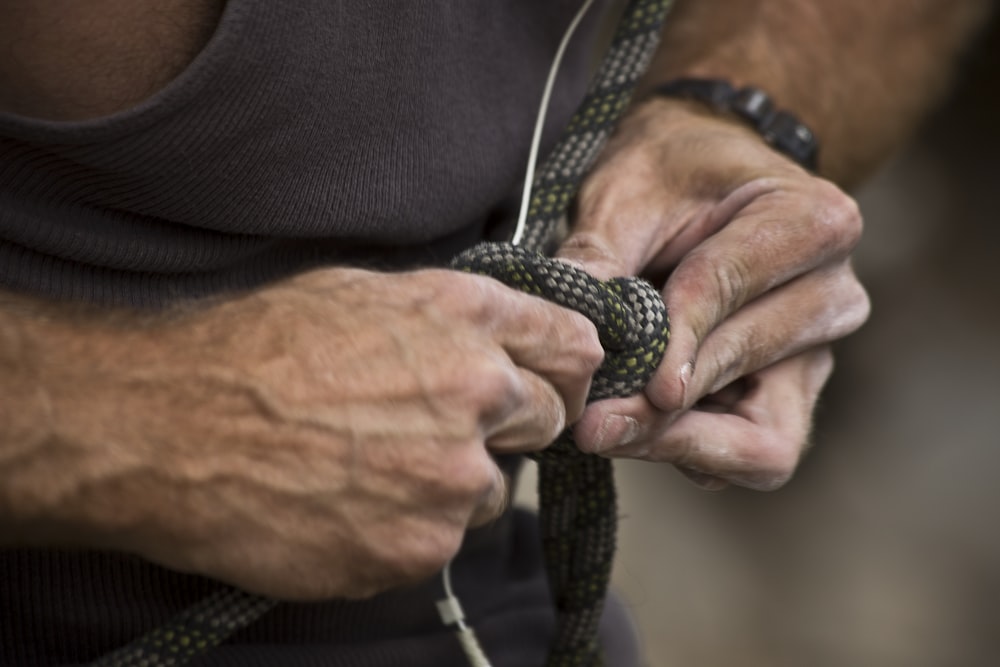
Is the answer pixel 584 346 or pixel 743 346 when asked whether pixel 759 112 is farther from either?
pixel 584 346

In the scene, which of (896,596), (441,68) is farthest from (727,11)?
(896,596)

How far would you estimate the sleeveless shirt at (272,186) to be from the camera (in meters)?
0.55

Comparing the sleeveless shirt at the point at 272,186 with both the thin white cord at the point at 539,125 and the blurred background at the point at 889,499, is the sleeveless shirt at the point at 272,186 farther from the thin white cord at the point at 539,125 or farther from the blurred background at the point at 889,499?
the blurred background at the point at 889,499

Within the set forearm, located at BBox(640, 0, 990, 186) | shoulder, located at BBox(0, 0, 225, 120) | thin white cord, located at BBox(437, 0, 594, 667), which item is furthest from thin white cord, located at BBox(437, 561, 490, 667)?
forearm, located at BBox(640, 0, 990, 186)

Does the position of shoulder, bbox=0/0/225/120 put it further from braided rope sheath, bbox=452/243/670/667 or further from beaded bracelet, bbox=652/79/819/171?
beaded bracelet, bbox=652/79/819/171

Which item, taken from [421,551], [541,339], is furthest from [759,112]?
[421,551]

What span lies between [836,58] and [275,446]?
669mm

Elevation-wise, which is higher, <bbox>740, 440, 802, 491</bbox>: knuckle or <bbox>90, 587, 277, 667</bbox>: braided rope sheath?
<bbox>740, 440, 802, 491</bbox>: knuckle

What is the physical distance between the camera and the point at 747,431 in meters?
0.66

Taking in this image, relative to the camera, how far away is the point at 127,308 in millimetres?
559

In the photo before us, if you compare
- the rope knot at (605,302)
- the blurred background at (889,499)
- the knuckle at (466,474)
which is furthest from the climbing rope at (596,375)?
the blurred background at (889,499)

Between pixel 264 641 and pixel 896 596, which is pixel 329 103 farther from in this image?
pixel 896 596

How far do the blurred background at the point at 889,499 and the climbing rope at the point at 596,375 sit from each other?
1.40m

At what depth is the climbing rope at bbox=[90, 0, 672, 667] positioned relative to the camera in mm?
571
